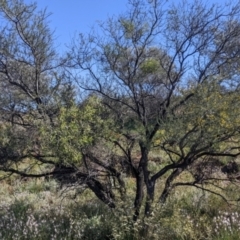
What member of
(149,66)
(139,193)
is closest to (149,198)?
(139,193)

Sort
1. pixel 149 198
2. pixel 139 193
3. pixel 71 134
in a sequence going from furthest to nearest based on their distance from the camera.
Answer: pixel 139 193, pixel 149 198, pixel 71 134

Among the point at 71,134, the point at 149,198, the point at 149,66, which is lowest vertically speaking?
the point at 149,198

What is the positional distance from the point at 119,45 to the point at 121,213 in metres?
3.01

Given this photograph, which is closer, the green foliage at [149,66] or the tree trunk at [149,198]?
the tree trunk at [149,198]

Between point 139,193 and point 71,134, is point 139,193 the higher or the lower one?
the lower one

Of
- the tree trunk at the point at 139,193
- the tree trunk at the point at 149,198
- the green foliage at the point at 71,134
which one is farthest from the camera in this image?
the tree trunk at the point at 139,193

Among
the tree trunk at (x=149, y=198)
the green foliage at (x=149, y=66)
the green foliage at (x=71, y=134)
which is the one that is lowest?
the tree trunk at (x=149, y=198)

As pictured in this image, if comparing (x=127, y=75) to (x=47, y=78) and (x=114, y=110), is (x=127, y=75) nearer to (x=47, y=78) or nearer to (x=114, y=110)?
(x=114, y=110)

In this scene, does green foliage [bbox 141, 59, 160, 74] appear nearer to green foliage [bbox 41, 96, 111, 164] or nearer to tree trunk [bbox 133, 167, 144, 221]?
green foliage [bbox 41, 96, 111, 164]

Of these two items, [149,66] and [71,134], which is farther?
[149,66]

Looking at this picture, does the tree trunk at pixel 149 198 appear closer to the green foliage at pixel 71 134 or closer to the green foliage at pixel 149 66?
the green foliage at pixel 71 134

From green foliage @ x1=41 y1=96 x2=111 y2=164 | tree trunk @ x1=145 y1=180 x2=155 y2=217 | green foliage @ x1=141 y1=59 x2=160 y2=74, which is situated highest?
green foliage @ x1=141 y1=59 x2=160 y2=74

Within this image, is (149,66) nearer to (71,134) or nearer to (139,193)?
(71,134)

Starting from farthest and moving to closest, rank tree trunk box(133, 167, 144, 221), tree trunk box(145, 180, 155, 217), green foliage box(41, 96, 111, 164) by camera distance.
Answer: tree trunk box(133, 167, 144, 221) < tree trunk box(145, 180, 155, 217) < green foliage box(41, 96, 111, 164)
